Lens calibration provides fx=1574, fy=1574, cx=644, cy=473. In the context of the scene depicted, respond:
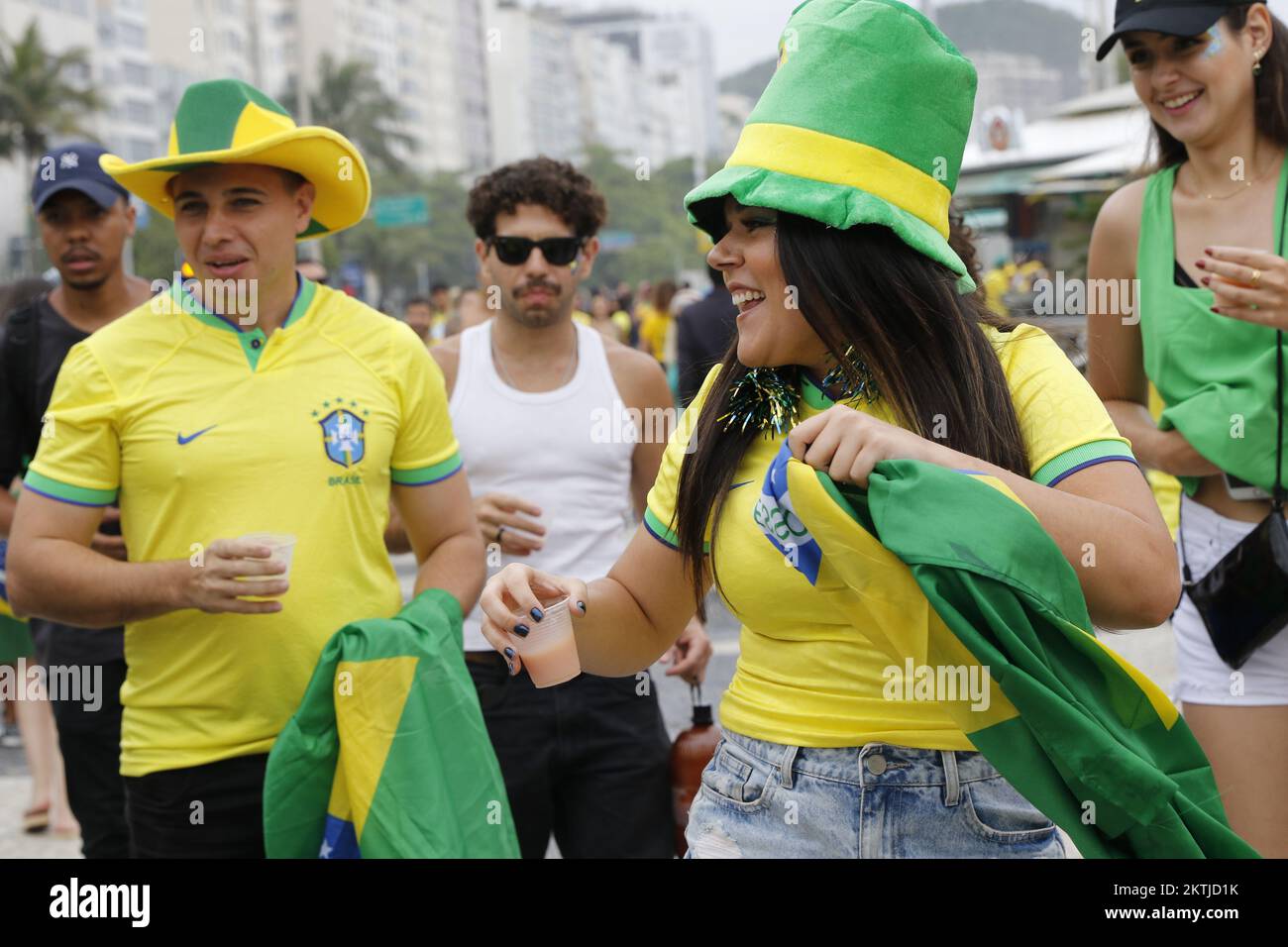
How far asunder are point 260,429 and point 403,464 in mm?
408

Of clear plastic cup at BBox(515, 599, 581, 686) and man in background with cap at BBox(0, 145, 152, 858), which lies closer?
clear plastic cup at BBox(515, 599, 581, 686)

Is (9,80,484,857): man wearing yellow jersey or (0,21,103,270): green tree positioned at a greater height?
(0,21,103,270): green tree

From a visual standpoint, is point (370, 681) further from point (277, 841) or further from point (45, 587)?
point (45, 587)

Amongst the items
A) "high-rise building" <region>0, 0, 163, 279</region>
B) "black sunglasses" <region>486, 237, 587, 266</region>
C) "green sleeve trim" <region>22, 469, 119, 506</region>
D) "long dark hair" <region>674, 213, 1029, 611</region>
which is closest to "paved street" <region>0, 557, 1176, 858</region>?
"black sunglasses" <region>486, 237, 587, 266</region>

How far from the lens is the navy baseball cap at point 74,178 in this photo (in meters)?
4.94

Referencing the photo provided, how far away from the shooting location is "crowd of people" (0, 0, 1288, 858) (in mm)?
2350

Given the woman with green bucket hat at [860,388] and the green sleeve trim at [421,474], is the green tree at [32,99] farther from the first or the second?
the woman with green bucket hat at [860,388]

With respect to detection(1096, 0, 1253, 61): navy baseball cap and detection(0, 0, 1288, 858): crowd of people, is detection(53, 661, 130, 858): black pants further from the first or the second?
detection(1096, 0, 1253, 61): navy baseball cap

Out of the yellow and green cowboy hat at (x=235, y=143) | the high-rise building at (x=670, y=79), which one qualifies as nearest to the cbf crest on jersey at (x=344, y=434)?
the yellow and green cowboy hat at (x=235, y=143)

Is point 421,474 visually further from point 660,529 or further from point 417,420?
point 660,529

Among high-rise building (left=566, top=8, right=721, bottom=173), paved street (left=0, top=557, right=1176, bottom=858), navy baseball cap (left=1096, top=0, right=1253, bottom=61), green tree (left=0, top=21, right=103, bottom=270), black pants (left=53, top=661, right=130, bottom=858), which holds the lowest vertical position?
paved street (left=0, top=557, right=1176, bottom=858)

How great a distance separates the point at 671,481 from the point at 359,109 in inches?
3546

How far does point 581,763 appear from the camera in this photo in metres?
4.23

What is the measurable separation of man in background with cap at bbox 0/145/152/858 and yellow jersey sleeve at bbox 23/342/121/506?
2.31 ft
